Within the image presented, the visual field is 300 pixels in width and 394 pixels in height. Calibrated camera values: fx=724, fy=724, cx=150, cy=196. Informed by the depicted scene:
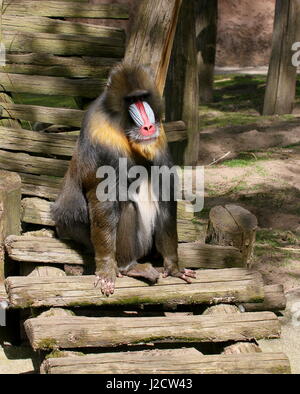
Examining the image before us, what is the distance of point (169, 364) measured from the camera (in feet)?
14.2

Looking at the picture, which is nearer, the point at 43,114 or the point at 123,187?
the point at 123,187

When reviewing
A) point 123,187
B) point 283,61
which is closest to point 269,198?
point 123,187

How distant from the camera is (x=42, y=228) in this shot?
6.29 meters

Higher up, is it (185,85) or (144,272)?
(185,85)

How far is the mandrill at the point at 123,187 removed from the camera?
194 inches

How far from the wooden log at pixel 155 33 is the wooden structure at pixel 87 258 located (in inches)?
0.5

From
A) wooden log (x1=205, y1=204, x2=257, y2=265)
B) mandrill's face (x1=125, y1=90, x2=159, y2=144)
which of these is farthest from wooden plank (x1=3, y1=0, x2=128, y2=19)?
wooden log (x1=205, y1=204, x2=257, y2=265)

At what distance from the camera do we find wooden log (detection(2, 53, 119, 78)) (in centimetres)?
670

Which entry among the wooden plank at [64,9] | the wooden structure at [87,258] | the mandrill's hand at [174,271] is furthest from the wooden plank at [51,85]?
the mandrill's hand at [174,271]

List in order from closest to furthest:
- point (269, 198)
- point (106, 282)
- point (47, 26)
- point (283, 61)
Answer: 1. point (106, 282)
2. point (47, 26)
3. point (269, 198)
4. point (283, 61)

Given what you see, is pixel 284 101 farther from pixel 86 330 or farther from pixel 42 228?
pixel 86 330

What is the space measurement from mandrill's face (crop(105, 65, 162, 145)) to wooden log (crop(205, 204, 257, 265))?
1.27 metres

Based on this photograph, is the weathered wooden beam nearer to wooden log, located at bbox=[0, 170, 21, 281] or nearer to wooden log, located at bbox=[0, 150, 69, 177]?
wooden log, located at bbox=[0, 170, 21, 281]

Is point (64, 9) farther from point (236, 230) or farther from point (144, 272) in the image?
point (144, 272)
